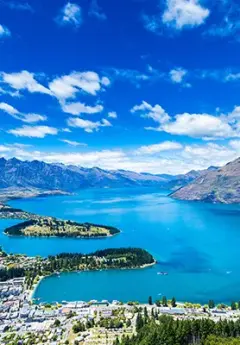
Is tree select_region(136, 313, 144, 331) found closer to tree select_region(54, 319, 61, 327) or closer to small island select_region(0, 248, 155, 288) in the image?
tree select_region(54, 319, 61, 327)

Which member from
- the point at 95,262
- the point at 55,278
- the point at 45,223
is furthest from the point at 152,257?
the point at 45,223

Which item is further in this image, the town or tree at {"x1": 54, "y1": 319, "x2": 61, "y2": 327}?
tree at {"x1": 54, "y1": 319, "x2": 61, "y2": 327}

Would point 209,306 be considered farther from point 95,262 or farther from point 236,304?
point 95,262

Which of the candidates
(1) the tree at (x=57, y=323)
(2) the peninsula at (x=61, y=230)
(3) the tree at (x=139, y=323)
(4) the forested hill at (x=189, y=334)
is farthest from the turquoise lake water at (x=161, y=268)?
(4) the forested hill at (x=189, y=334)

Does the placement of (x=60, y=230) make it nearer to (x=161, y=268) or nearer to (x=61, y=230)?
(x=61, y=230)

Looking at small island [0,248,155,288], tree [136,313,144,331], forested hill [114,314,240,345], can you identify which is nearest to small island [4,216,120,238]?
small island [0,248,155,288]

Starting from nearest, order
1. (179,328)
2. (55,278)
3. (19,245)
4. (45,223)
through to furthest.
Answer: (179,328) < (55,278) < (19,245) < (45,223)
